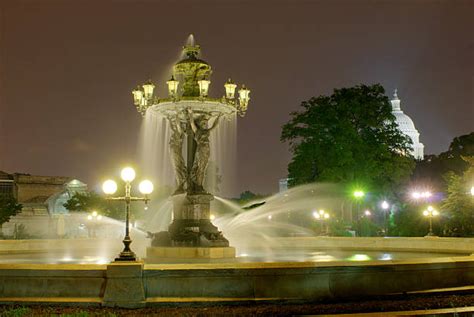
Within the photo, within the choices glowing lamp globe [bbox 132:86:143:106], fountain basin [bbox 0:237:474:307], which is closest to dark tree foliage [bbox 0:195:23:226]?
glowing lamp globe [bbox 132:86:143:106]

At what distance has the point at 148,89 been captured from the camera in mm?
27500

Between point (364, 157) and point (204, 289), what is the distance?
46.0m

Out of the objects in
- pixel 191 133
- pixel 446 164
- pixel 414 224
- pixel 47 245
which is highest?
pixel 446 164

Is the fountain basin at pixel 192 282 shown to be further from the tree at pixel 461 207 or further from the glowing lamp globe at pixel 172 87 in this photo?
the tree at pixel 461 207

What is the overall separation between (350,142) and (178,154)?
111ft

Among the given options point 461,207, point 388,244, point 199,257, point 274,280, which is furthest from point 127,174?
point 461,207

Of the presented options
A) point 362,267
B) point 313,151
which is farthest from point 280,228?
point 362,267

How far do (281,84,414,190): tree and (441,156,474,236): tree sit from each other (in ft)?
30.0

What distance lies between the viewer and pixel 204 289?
1498 cm

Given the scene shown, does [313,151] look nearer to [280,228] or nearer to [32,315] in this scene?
[280,228]

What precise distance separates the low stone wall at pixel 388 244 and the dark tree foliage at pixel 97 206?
47.7 m

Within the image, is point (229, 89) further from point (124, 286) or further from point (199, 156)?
point (124, 286)

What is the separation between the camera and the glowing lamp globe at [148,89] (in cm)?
2748

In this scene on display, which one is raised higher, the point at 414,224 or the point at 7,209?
the point at 7,209
